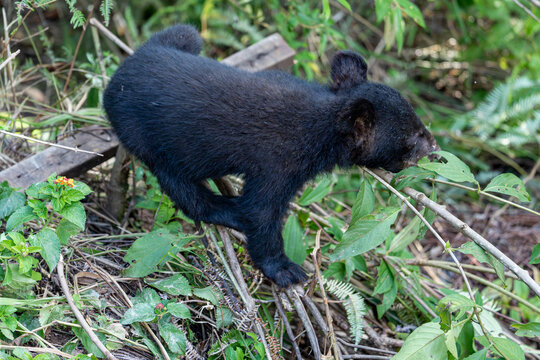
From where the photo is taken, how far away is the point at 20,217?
2.79 m

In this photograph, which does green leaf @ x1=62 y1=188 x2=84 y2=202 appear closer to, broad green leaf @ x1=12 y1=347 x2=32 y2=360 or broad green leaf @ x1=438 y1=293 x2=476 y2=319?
broad green leaf @ x1=12 y1=347 x2=32 y2=360

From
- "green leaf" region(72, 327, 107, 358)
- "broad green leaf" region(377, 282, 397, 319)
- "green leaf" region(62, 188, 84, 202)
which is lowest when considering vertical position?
"broad green leaf" region(377, 282, 397, 319)

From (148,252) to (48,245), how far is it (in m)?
0.57

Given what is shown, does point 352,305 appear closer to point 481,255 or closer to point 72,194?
point 481,255

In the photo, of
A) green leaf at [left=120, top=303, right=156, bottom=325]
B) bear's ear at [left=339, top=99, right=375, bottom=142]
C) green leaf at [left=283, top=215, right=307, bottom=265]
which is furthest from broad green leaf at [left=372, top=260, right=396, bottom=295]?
green leaf at [left=120, top=303, right=156, bottom=325]

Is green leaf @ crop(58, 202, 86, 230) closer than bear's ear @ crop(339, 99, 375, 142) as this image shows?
Yes

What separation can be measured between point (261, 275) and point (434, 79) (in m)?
5.13

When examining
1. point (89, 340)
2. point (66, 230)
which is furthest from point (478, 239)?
point (66, 230)

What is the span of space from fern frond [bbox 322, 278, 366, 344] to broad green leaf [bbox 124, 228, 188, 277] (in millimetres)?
908

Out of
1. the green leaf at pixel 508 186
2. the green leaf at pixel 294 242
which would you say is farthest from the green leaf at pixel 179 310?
the green leaf at pixel 508 186

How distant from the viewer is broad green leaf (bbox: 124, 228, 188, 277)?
10.0ft

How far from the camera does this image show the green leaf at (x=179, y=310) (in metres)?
2.81

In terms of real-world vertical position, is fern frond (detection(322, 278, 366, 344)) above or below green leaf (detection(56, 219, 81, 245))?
below

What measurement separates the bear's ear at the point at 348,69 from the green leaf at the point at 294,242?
923mm
